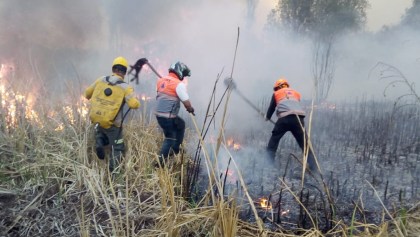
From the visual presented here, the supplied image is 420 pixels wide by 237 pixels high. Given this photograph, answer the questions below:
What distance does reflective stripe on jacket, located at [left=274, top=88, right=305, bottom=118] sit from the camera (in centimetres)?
573

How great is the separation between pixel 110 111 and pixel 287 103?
9.29 feet

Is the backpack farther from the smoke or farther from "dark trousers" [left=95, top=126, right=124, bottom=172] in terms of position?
the smoke

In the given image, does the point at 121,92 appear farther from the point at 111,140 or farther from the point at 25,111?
the point at 25,111

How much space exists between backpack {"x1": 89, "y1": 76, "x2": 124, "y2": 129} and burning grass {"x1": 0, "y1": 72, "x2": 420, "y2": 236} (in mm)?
355

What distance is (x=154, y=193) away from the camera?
11.6 ft

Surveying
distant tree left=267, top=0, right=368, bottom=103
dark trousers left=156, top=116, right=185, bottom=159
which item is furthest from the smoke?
dark trousers left=156, top=116, right=185, bottom=159

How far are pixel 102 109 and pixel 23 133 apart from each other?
934mm

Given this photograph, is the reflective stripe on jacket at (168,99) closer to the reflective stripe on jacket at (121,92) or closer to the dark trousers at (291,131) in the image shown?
the reflective stripe on jacket at (121,92)

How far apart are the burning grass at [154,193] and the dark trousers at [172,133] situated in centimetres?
26

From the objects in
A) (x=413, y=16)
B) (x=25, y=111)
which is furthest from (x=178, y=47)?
(x=413, y=16)

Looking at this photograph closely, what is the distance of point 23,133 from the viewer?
4223mm

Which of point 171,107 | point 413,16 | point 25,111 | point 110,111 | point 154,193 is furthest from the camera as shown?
point 413,16

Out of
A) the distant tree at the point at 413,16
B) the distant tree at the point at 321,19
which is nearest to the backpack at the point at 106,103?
the distant tree at the point at 321,19

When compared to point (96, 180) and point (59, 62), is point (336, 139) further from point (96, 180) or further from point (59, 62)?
point (59, 62)
